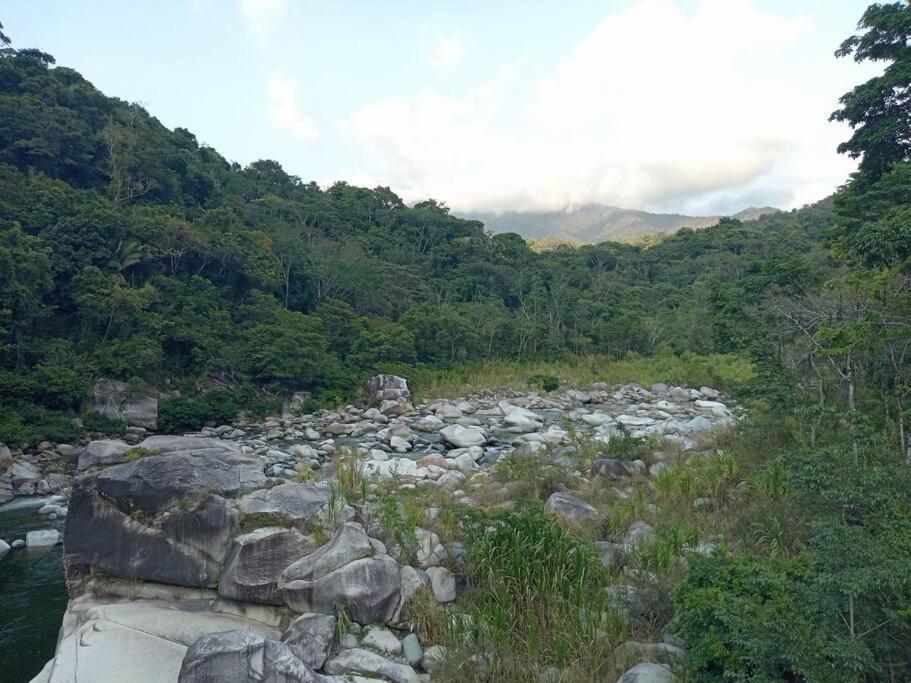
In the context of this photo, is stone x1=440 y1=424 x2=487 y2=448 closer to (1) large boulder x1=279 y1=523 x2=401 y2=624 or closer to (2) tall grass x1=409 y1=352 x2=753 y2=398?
(2) tall grass x1=409 y1=352 x2=753 y2=398

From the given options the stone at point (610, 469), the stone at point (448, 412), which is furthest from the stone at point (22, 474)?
the stone at point (610, 469)

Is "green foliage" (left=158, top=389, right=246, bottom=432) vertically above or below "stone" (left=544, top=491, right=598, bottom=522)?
below

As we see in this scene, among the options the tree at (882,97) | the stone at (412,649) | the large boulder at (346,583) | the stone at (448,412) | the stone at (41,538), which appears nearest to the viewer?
the stone at (412,649)

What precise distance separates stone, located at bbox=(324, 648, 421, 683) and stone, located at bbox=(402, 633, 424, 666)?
0.41ft

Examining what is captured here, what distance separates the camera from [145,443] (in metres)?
6.76

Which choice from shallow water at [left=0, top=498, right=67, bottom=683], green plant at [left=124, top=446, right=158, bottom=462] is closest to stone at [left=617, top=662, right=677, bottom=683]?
shallow water at [left=0, top=498, right=67, bottom=683]

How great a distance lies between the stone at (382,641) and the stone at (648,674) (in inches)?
74.2

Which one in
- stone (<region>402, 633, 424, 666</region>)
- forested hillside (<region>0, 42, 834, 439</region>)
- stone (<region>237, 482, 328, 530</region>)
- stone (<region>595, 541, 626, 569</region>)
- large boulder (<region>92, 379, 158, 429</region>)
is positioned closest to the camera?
stone (<region>402, 633, 424, 666</region>)

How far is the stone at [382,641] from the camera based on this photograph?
4.54m

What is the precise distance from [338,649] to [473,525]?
5.75 feet

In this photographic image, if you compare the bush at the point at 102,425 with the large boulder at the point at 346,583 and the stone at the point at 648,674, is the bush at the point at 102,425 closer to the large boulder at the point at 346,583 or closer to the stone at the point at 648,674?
the large boulder at the point at 346,583


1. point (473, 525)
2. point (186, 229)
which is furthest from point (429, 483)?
point (186, 229)

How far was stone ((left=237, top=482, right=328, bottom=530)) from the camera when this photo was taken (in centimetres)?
569

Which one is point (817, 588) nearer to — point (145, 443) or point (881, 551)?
point (881, 551)
